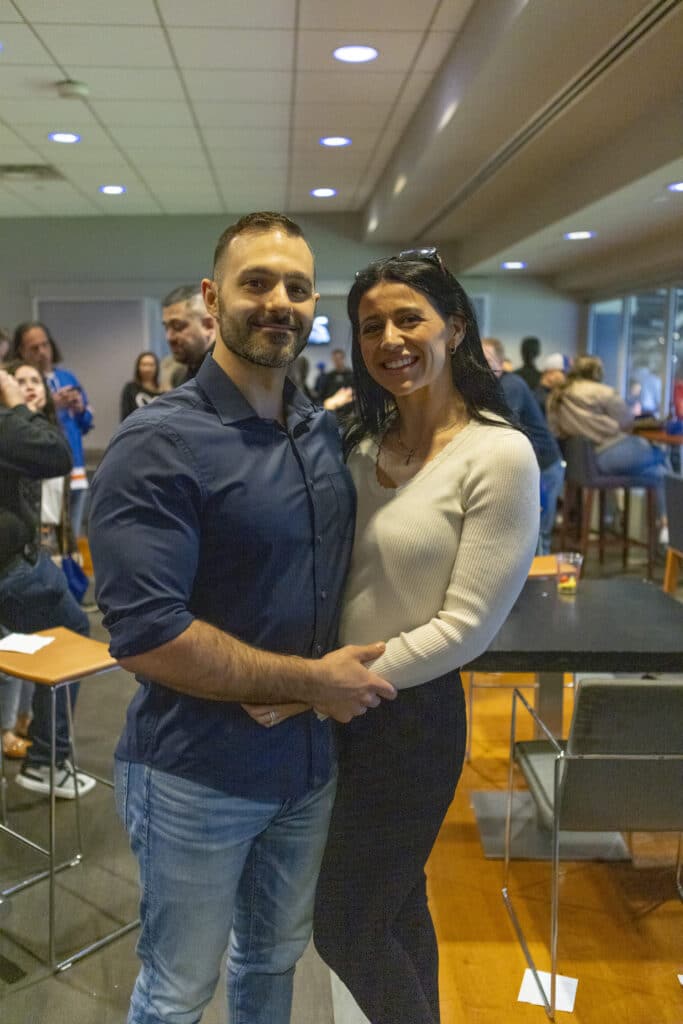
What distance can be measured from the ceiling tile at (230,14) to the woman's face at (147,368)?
2951 mm

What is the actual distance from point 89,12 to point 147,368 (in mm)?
3084

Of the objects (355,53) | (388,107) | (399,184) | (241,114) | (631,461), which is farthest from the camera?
(399,184)

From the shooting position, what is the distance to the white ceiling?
3.79 meters

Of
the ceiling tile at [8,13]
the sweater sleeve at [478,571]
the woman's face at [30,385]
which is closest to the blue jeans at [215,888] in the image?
the sweater sleeve at [478,571]

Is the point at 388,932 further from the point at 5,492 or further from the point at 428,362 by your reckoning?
the point at 5,492

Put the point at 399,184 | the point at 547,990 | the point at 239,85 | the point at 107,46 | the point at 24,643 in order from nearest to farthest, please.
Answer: the point at 547,990 → the point at 24,643 → the point at 107,46 → the point at 239,85 → the point at 399,184

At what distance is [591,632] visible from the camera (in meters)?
2.37

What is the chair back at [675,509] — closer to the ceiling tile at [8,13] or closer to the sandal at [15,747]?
the sandal at [15,747]

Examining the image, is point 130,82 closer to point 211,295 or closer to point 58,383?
point 58,383

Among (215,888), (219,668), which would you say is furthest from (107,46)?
(215,888)

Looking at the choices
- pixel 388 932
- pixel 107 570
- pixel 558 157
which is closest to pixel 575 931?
pixel 388 932

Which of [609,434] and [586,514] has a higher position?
[609,434]

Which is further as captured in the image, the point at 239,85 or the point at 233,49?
the point at 239,85

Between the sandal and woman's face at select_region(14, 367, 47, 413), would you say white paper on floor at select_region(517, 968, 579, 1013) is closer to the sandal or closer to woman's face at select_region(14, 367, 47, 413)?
the sandal
